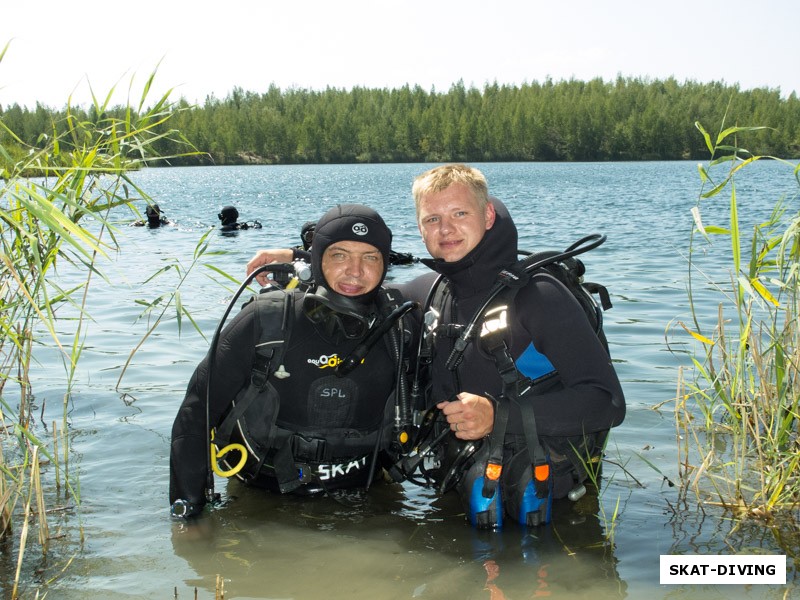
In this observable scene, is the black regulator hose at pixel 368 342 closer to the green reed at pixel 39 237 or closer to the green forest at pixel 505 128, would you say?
the green reed at pixel 39 237

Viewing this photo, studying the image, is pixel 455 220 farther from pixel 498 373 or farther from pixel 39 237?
pixel 39 237

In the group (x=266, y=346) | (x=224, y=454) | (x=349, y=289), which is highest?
(x=349, y=289)

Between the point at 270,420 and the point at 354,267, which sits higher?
the point at 354,267

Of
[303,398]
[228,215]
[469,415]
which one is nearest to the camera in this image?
[469,415]

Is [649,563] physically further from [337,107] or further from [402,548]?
[337,107]

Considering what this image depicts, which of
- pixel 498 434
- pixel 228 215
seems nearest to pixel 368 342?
pixel 498 434

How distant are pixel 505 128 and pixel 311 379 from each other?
2993 inches

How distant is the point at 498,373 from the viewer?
3533 mm

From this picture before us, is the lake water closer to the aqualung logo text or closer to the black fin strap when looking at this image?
the black fin strap

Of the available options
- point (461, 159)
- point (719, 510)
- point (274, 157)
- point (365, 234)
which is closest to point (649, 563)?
point (719, 510)

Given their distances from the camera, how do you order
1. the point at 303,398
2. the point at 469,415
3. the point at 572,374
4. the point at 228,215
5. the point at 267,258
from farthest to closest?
the point at 228,215 < the point at 267,258 < the point at 303,398 < the point at 572,374 < the point at 469,415

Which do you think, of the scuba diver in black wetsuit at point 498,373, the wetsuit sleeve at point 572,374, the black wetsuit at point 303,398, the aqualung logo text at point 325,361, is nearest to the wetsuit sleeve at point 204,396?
the black wetsuit at point 303,398

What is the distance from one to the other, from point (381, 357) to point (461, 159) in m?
74.7

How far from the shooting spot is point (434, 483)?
3.96m
